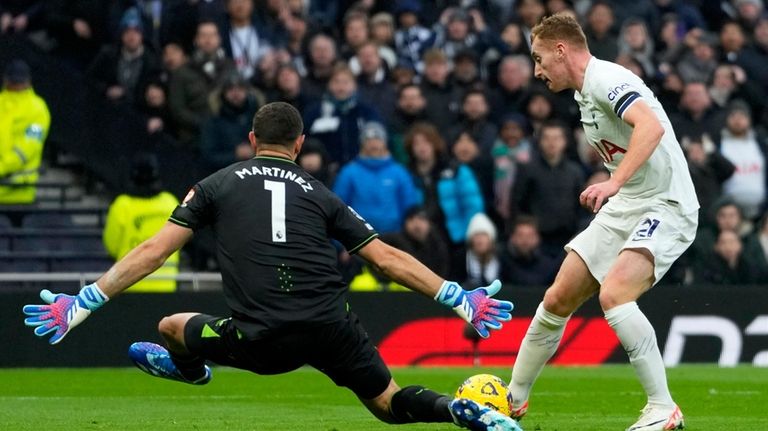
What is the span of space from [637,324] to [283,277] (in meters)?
2.18

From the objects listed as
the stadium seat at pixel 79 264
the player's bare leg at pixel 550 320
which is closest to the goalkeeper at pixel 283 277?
the player's bare leg at pixel 550 320

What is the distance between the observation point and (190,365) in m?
9.29

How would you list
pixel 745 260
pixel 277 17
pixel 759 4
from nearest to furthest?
pixel 745 260 → pixel 277 17 → pixel 759 4

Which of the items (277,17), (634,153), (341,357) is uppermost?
(277,17)

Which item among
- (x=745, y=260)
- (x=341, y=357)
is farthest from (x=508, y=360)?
(x=341, y=357)

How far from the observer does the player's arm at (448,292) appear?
8.62 meters

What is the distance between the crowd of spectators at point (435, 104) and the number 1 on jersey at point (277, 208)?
8.47 meters

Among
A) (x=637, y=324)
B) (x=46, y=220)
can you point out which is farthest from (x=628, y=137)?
(x=46, y=220)

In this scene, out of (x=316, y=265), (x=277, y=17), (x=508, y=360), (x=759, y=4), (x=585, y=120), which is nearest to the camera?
(x=316, y=265)

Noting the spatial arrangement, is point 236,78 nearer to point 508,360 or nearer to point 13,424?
point 508,360

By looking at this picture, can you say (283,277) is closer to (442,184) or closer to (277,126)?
(277,126)

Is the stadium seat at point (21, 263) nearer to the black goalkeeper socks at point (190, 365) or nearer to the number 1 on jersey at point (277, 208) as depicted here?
the black goalkeeper socks at point (190, 365)

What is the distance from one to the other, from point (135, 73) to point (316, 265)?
1106 cm

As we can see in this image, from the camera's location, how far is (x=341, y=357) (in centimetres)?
866
